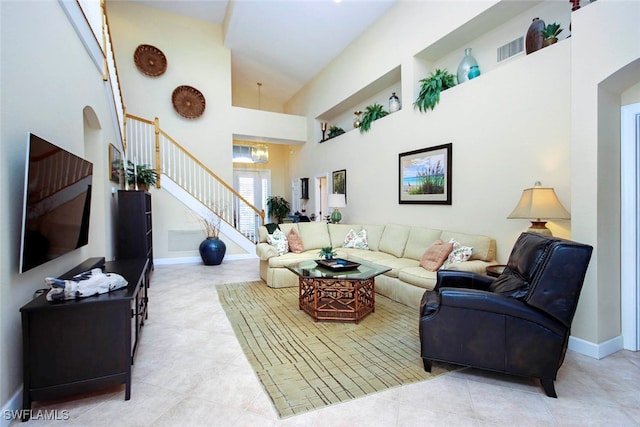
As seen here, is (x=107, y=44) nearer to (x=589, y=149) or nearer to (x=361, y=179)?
(x=361, y=179)

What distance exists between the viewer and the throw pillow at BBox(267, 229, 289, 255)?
4.99m

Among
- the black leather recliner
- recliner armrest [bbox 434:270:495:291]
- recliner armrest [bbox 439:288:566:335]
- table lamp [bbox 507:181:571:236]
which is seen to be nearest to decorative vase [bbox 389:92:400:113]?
table lamp [bbox 507:181:571:236]

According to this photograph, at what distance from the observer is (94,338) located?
1.88 metres

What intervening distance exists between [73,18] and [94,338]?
2772 mm

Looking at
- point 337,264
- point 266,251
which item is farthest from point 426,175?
point 266,251

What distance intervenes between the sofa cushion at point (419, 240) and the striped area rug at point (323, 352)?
0.89 meters

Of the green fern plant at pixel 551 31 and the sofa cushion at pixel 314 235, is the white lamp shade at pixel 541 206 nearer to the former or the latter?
the green fern plant at pixel 551 31

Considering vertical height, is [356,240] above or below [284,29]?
below

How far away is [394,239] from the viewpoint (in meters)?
4.87

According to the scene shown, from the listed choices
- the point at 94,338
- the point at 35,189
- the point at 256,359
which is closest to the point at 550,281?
the point at 256,359

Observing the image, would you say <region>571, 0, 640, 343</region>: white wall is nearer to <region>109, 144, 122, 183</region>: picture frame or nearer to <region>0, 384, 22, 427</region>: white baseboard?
<region>0, 384, 22, 427</region>: white baseboard

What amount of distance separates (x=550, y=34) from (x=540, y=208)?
1.89m

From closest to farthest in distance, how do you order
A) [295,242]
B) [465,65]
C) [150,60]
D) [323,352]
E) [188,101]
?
[323,352] → [465,65] → [295,242] → [150,60] → [188,101]

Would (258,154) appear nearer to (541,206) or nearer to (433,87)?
(433,87)
